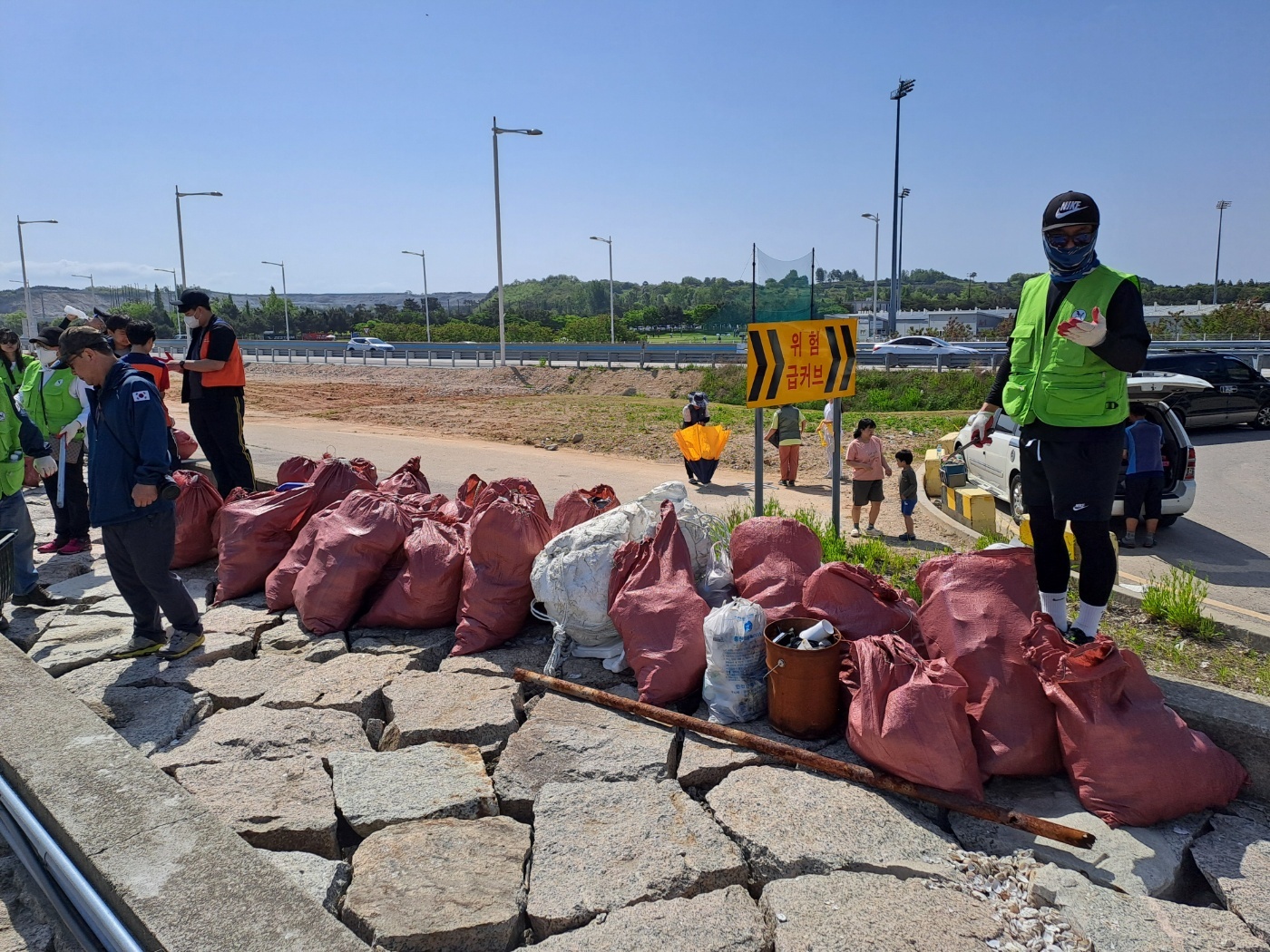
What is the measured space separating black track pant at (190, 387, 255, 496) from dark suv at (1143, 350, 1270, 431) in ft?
52.2

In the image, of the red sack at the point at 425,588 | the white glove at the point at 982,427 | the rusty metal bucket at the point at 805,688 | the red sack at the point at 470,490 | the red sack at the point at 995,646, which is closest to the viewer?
the red sack at the point at 995,646

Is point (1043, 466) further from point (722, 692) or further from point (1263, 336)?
point (1263, 336)

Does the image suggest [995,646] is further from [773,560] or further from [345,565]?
[345,565]

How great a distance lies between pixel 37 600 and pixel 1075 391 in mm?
5829

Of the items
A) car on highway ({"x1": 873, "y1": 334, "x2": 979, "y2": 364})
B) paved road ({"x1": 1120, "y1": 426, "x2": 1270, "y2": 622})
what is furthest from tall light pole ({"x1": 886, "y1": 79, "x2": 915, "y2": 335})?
paved road ({"x1": 1120, "y1": 426, "x2": 1270, "y2": 622})

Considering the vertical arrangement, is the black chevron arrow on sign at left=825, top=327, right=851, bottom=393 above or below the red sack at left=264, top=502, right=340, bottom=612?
above

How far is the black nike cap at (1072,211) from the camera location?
313cm

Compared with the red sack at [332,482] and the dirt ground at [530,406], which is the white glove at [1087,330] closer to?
the red sack at [332,482]

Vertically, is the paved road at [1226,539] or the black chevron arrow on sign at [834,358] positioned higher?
the black chevron arrow on sign at [834,358]

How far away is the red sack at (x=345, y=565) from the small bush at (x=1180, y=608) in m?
3.95

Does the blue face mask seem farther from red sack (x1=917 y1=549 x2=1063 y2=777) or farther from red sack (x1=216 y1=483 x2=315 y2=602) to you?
red sack (x1=216 y1=483 x2=315 y2=602)

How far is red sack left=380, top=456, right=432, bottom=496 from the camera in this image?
589 centimetres

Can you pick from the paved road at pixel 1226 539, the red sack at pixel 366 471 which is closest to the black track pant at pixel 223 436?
the red sack at pixel 366 471

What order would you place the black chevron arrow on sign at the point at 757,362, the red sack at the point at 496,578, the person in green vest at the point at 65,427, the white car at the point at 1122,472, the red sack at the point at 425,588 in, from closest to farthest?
the red sack at the point at 496,578, the red sack at the point at 425,588, the black chevron arrow on sign at the point at 757,362, the person in green vest at the point at 65,427, the white car at the point at 1122,472
